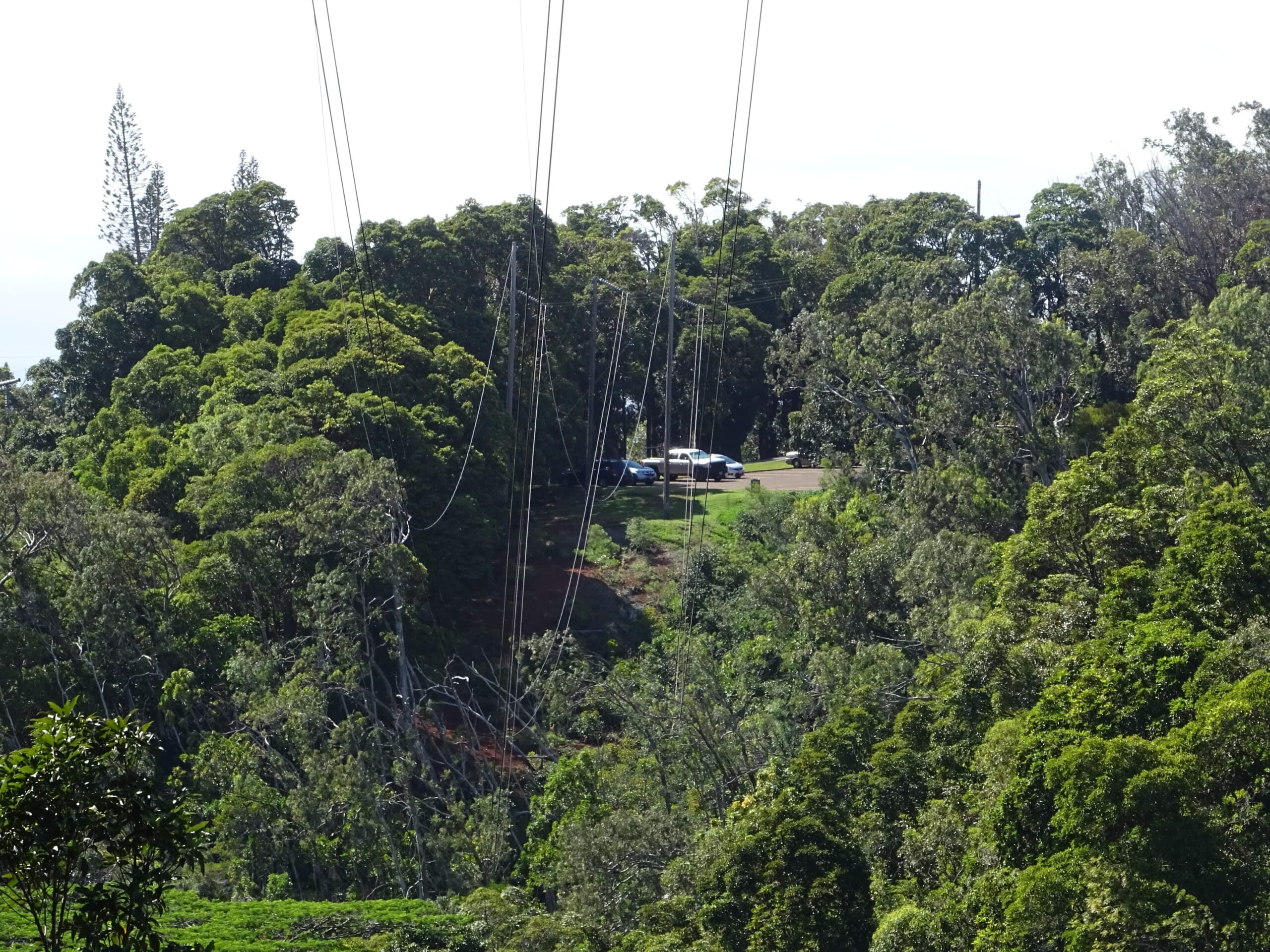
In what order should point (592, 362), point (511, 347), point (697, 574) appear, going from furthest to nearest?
point (592, 362)
point (511, 347)
point (697, 574)

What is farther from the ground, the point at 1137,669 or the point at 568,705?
the point at 1137,669

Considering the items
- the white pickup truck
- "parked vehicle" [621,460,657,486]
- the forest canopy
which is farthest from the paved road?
the forest canopy

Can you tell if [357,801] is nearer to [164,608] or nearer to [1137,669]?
[164,608]

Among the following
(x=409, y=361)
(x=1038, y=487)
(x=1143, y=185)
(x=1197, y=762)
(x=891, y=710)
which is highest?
(x=1143, y=185)

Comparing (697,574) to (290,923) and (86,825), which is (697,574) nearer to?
(290,923)

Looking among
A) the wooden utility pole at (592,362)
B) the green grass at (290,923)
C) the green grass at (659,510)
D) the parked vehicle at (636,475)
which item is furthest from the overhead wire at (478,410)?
the green grass at (290,923)

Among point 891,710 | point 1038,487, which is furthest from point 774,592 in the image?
point 1038,487

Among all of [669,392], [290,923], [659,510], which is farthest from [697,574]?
[290,923]

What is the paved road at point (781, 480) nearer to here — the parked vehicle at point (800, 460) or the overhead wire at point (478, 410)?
the parked vehicle at point (800, 460)
